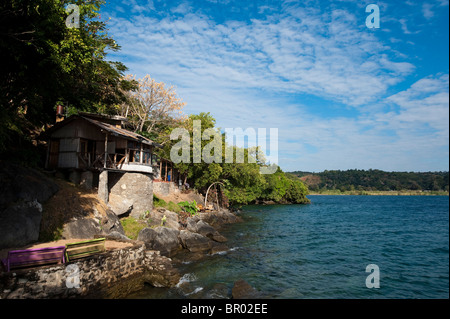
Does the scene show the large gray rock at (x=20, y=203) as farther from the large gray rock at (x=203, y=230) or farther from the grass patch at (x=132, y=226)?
the large gray rock at (x=203, y=230)

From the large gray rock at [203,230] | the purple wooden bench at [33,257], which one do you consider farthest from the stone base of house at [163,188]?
the purple wooden bench at [33,257]

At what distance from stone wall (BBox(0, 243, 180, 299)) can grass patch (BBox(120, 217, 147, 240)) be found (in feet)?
15.2

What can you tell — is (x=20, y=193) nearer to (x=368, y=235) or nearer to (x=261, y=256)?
(x=261, y=256)

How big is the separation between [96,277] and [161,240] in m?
7.81

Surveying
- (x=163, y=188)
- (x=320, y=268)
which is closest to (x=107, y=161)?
(x=163, y=188)

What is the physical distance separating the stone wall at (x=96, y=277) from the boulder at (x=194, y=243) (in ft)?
18.1

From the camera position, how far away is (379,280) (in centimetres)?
1566

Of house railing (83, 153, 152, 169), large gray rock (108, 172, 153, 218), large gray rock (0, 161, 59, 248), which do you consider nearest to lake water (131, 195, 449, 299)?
large gray rock (0, 161, 59, 248)

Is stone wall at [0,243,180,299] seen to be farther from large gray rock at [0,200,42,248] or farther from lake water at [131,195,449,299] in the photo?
large gray rock at [0,200,42,248]

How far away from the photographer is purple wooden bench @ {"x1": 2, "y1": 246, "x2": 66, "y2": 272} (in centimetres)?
978

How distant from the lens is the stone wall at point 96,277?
9.73 m

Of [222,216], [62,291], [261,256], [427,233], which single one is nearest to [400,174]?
[427,233]

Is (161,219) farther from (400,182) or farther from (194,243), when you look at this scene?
(400,182)
